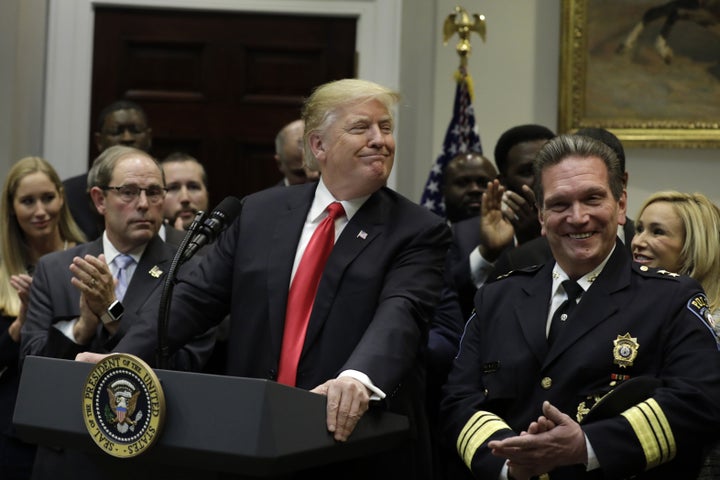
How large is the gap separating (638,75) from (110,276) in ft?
14.4

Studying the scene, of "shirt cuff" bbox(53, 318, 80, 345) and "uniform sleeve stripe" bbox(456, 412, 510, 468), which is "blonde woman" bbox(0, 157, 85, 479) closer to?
"shirt cuff" bbox(53, 318, 80, 345)

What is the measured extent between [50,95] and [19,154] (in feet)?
1.87

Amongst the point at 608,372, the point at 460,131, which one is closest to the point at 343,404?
the point at 608,372

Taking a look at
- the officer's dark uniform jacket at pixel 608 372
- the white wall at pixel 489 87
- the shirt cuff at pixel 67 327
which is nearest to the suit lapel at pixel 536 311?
the officer's dark uniform jacket at pixel 608 372

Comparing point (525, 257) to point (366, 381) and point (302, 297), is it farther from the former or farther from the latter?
point (366, 381)

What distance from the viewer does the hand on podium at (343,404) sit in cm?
271

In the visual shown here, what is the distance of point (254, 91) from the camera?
7.47m

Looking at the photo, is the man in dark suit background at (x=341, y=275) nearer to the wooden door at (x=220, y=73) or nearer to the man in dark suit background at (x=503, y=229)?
the man in dark suit background at (x=503, y=229)

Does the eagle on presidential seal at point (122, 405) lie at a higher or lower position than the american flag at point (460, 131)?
lower

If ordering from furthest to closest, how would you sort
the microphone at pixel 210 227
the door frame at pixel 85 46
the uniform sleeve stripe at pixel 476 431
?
the door frame at pixel 85 46 < the uniform sleeve stripe at pixel 476 431 < the microphone at pixel 210 227

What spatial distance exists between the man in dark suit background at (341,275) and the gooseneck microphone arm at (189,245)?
0.80ft

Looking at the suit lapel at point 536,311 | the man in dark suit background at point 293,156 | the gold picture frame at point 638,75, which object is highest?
the gold picture frame at point 638,75

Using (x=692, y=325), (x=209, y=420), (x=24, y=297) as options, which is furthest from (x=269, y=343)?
(x=24, y=297)

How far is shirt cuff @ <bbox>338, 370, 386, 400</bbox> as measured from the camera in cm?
284
